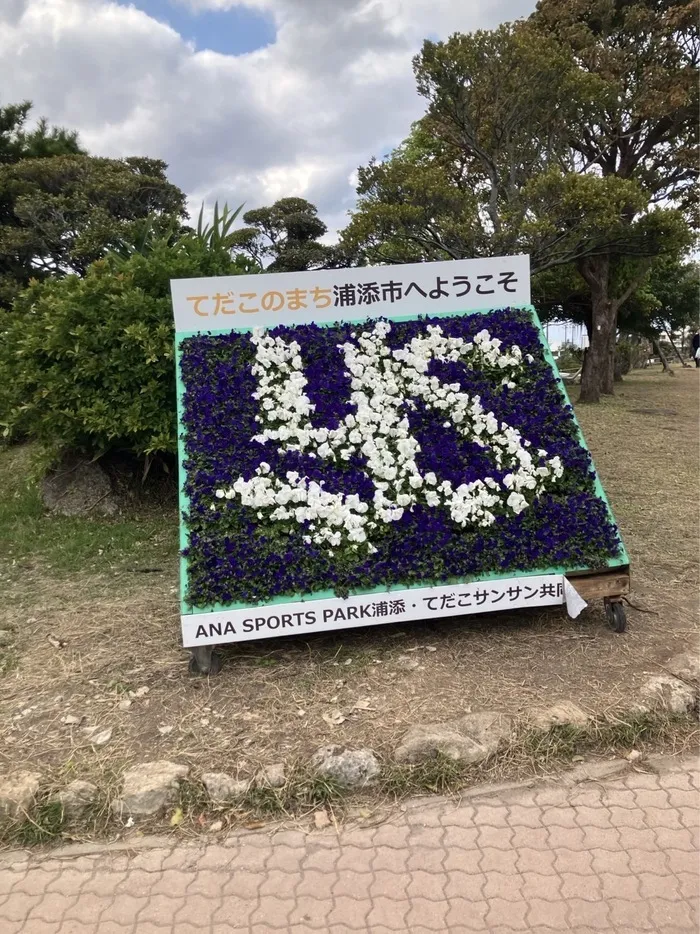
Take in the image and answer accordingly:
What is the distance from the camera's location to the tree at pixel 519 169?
9.64m

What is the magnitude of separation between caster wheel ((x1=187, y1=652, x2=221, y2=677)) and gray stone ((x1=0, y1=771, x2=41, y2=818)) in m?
0.80

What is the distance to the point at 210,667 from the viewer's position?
308 cm

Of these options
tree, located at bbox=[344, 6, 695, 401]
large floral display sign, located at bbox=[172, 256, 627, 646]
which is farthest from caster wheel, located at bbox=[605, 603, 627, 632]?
tree, located at bbox=[344, 6, 695, 401]

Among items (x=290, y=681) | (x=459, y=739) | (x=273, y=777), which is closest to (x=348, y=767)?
(x=273, y=777)

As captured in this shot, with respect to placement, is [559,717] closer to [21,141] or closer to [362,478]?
[362,478]

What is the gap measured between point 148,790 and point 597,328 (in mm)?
14184

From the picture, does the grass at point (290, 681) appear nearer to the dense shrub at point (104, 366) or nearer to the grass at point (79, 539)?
the grass at point (79, 539)

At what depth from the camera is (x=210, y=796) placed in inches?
94.0

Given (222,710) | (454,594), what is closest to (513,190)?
(454,594)

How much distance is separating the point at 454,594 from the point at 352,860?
127 centimetres

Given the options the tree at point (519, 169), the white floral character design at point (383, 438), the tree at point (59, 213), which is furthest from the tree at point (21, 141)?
the white floral character design at point (383, 438)

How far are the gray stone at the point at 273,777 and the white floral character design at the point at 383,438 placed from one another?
3.39 feet

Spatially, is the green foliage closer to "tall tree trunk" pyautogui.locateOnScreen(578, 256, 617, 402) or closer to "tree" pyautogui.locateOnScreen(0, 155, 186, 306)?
"tree" pyautogui.locateOnScreen(0, 155, 186, 306)

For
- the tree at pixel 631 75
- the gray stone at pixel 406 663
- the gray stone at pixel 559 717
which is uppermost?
the tree at pixel 631 75
